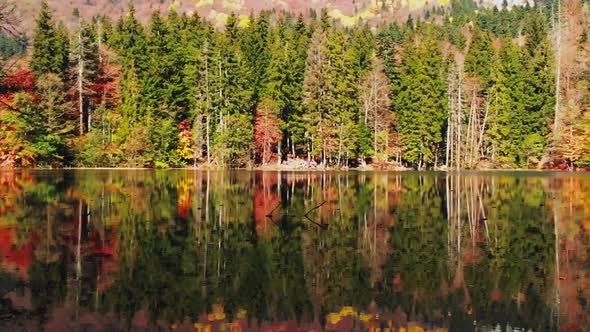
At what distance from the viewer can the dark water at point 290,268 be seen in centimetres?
827

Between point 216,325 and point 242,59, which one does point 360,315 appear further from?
point 242,59

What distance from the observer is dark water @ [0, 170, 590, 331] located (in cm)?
827

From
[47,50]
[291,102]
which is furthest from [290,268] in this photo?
[47,50]

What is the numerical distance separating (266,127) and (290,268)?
169 ft

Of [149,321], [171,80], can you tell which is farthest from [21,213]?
[171,80]

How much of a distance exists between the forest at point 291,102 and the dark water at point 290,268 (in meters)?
40.2

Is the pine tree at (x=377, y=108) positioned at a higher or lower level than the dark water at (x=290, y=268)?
higher

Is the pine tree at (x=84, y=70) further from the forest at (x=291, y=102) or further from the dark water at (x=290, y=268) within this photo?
the dark water at (x=290, y=268)

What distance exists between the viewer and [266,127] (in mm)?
62219

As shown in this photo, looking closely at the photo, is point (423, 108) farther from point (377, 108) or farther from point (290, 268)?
point (290, 268)

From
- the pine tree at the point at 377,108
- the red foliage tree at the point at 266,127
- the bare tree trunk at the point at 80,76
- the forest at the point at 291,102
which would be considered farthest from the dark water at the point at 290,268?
the pine tree at the point at 377,108

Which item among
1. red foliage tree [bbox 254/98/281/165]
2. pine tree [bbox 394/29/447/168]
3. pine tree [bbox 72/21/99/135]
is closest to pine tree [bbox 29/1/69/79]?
pine tree [bbox 72/21/99/135]

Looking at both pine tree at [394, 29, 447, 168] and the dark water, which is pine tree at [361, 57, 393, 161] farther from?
the dark water

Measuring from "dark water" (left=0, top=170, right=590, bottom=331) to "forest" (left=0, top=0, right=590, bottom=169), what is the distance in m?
40.2
